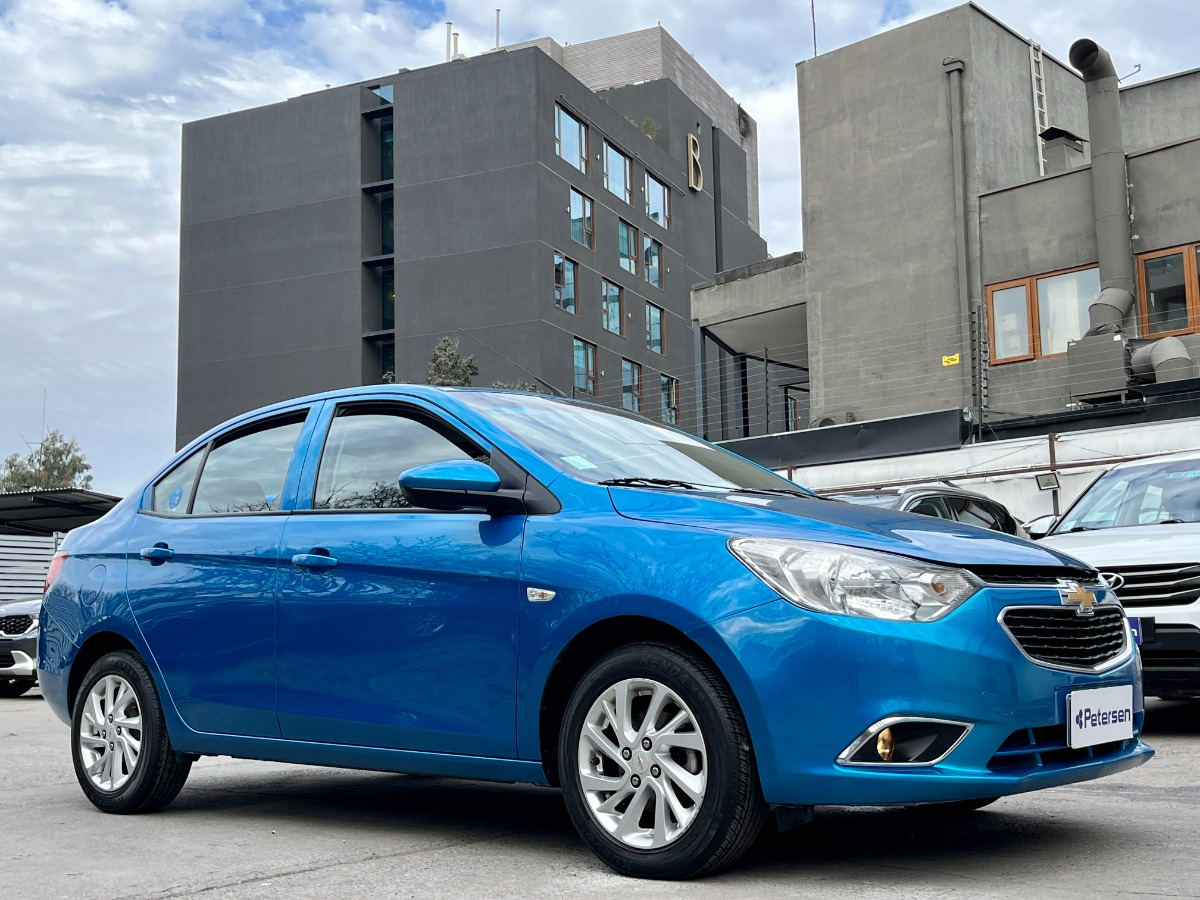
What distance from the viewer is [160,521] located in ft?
19.7

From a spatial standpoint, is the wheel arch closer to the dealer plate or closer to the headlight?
the headlight

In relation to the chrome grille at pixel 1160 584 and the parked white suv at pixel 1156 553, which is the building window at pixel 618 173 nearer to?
the parked white suv at pixel 1156 553

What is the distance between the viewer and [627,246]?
57.0 meters

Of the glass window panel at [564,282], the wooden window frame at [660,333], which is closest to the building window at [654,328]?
the wooden window frame at [660,333]

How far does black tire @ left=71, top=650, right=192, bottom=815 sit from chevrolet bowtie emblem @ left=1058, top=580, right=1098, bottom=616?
372 centimetres

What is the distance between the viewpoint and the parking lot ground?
13.2 ft

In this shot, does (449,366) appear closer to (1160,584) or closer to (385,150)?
(385,150)

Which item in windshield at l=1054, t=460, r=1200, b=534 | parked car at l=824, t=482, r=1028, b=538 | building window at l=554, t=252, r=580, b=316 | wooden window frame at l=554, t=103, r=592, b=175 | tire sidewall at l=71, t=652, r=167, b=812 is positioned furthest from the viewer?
wooden window frame at l=554, t=103, r=592, b=175

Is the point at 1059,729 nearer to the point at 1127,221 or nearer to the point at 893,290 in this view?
the point at 1127,221

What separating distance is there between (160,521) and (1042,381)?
60.1ft

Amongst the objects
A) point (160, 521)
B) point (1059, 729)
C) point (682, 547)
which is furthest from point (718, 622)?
point (160, 521)

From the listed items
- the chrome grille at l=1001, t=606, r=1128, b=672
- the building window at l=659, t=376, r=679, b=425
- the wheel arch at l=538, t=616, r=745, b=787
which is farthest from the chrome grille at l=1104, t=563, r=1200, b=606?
the building window at l=659, t=376, r=679, b=425

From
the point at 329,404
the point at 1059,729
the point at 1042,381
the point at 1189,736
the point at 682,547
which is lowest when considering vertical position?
the point at 1189,736

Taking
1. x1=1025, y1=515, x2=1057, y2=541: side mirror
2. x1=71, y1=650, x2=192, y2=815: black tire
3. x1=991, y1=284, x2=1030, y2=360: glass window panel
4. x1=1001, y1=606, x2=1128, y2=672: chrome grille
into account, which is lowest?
x1=71, y1=650, x2=192, y2=815: black tire
